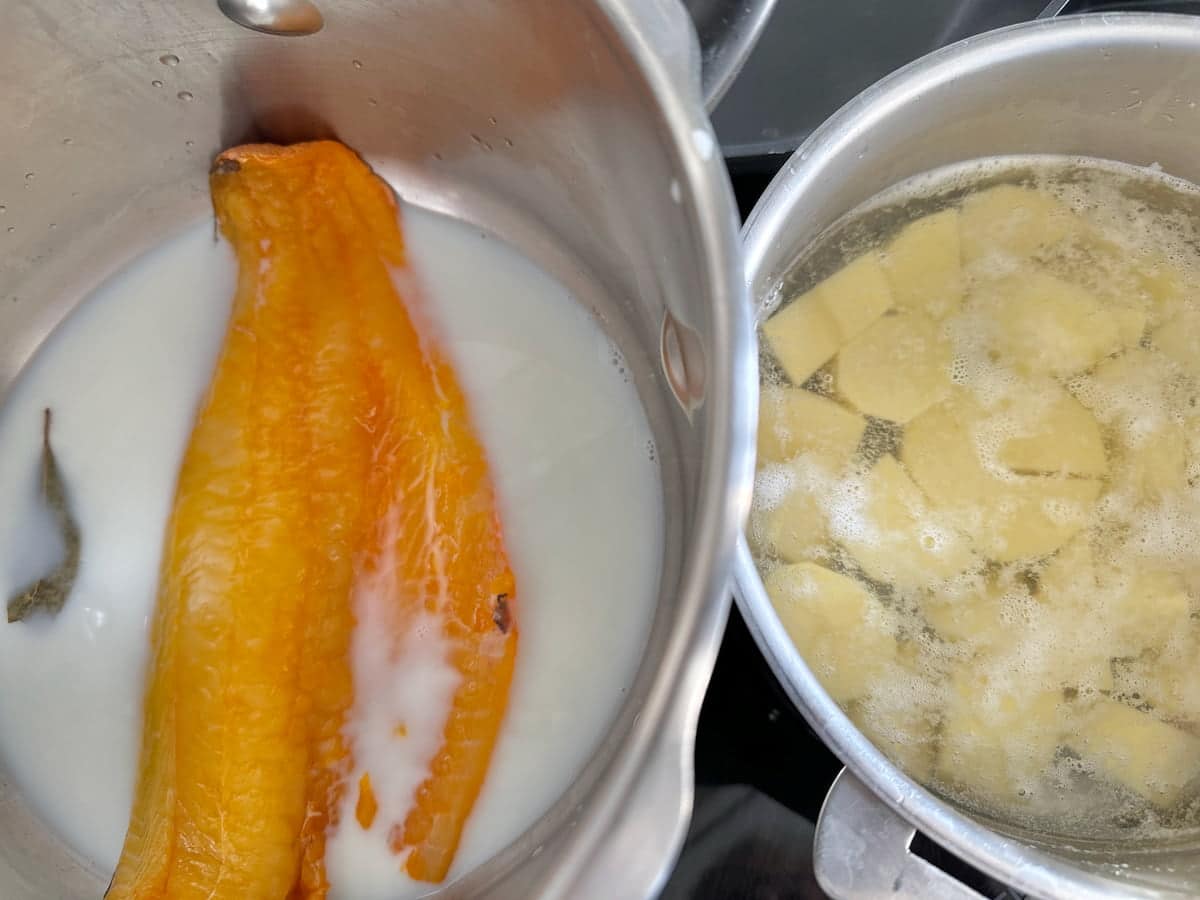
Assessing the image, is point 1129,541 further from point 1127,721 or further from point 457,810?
point 457,810

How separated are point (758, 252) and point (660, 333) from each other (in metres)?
0.10

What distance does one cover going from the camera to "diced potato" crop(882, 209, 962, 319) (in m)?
0.76

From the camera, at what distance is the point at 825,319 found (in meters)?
0.74

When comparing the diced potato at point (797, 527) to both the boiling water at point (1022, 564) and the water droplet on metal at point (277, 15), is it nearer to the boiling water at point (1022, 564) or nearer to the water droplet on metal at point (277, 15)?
the boiling water at point (1022, 564)

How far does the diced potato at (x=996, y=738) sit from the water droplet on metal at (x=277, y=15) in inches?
28.9

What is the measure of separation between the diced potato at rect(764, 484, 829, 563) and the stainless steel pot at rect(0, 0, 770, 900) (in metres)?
0.09

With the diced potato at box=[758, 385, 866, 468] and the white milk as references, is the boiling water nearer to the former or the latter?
the diced potato at box=[758, 385, 866, 468]

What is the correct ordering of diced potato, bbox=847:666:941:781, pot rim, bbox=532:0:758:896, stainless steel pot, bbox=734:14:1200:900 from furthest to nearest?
diced potato, bbox=847:666:941:781, stainless steel pot, bbox=734:14:1200:900, pot rim, bbox=532:0:758:896

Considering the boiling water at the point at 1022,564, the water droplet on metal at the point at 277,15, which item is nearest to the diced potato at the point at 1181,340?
the boiling water at the point at 1022,564

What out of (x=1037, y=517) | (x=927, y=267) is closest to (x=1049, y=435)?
(x=1037, y=517)

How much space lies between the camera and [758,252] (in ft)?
2.03

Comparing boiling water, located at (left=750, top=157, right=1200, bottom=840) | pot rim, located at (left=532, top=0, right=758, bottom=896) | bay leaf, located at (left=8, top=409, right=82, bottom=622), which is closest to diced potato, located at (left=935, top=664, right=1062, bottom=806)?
boiling water, located at (left=750, top=157, right=1200, bottom=840)

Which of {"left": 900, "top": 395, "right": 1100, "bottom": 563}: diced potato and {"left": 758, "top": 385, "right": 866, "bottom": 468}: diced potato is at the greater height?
{"left": 758, "top": 385, "right": 866, "bottom": 468}: diced potato

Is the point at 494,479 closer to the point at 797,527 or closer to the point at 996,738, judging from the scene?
the point at 797,527
